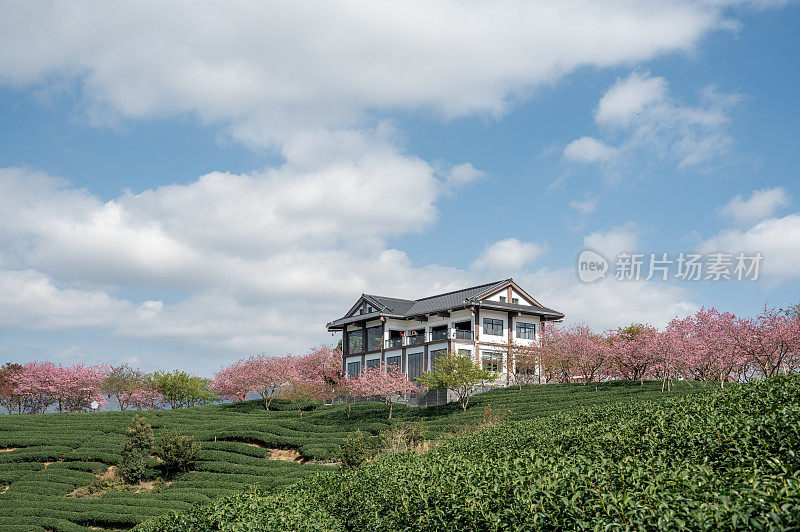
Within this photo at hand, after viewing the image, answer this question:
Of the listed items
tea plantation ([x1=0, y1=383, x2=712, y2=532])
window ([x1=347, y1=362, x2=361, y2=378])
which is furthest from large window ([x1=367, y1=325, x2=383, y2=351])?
tea plantation ([x1=0, y1=383, x2=712, y2=532])

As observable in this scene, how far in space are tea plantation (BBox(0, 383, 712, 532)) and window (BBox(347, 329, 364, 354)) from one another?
1030 centimetres

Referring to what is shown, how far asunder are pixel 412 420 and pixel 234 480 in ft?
39.3

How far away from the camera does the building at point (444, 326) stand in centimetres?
4325

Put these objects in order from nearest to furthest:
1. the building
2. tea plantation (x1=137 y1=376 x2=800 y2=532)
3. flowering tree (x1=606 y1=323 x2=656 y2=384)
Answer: tea plantation (x1=137 y1=376 x2=800 y2=532) → flowering tree (x1=606 y1=323 x2=656 y2=384) → the building

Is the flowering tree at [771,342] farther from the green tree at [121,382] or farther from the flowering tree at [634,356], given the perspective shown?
the green tree at [121,382]

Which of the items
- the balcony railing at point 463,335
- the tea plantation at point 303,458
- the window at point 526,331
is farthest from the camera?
the window at point 526,331

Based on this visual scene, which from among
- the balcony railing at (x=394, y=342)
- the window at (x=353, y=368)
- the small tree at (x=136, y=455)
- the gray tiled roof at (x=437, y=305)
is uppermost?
the gray tiled roof at (x=437, y=305)

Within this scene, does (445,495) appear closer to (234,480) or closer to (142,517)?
(142,517)

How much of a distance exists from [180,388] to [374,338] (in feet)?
52.2

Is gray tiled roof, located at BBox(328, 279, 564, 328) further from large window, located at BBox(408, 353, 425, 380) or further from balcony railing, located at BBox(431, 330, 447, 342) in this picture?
large window, located at BBox(408, 353, 425, 380)

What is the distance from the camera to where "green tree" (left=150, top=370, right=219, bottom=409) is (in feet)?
159

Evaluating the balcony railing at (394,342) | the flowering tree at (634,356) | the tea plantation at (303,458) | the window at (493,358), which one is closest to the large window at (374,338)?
the balcony railing at (394,342)

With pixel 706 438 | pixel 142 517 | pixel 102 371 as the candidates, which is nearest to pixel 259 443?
pixel 142 517

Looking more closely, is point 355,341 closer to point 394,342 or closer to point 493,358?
point 394,342
